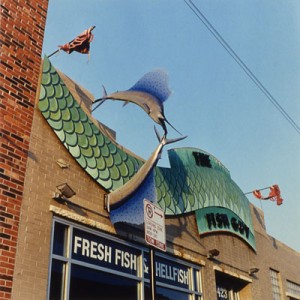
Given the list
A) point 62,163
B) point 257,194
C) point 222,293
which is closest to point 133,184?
point 62,163

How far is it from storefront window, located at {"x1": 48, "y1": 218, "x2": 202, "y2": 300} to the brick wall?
53.3 inches

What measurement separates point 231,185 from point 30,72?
1005 centimetres

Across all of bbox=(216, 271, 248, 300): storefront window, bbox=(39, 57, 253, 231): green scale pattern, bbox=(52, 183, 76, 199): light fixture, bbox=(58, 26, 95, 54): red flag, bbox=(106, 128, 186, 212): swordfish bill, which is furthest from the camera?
bbox=(216, 271, 248, 300): storefront window

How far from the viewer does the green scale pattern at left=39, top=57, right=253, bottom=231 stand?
10.1 meters

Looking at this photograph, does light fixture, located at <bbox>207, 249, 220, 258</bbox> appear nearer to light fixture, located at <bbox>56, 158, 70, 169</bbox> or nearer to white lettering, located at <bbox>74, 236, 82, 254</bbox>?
white lettering, located at <bbox>74, 236, 82, 254</bbox>

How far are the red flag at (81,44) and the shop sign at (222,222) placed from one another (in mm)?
6101

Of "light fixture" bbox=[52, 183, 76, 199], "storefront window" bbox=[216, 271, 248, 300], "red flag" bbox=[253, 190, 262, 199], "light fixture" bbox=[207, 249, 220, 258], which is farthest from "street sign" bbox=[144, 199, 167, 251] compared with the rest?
"red flag" bbox=[253, 190, 262, 199]

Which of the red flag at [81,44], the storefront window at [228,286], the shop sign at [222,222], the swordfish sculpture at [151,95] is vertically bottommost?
the storefront window at [228,286]

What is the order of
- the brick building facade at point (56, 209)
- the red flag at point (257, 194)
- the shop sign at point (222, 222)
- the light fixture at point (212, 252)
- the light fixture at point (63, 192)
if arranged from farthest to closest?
the red flag at point (257, 194) < the shop sign at point (222, 222) < the light fixture at point (212, 252) < the light fixture at point (63, 192) < the brick building facade at point (56, 209)

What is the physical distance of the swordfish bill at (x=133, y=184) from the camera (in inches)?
425

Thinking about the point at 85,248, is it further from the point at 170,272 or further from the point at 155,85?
the point at 155,85

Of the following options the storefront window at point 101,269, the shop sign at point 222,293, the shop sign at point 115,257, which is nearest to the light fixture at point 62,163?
the storefront window at point 101,269

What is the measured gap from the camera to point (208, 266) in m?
13.9

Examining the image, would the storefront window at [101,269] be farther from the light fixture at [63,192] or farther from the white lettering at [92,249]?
the light fixture at [63,192]
